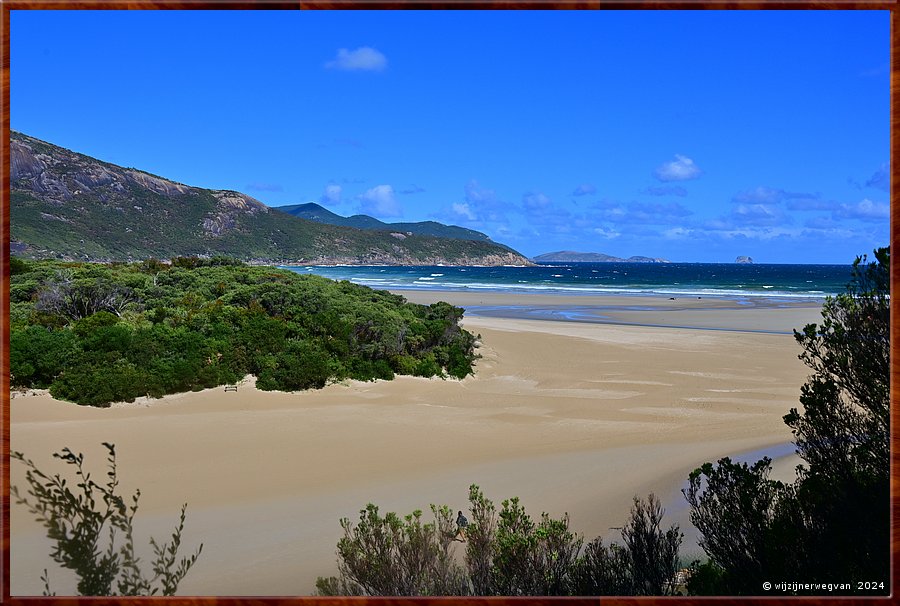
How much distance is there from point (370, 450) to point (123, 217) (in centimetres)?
3158

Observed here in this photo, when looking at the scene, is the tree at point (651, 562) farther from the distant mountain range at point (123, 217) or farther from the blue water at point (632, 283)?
the blue water at point (632, 283)

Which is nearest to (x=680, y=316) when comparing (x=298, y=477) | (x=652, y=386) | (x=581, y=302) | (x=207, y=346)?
(x=581, y=302)

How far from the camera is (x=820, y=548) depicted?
309 cm

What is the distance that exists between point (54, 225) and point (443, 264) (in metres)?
118

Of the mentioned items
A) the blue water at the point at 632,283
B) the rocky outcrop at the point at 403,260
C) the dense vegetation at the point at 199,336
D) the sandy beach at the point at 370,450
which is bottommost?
the sandy beach at the point at 370,450

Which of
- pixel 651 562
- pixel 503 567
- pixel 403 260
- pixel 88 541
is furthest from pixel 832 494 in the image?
pixel 403 260

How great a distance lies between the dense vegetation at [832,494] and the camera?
118 inches

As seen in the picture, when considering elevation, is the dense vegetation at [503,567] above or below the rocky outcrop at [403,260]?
below

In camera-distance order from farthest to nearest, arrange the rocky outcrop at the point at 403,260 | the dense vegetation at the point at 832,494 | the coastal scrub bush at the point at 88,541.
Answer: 1. the rocky outcrop at the point at 403,260
2. the dense vegetation at the point at 832,494
3. the coastal scrub bush at the point at 88,541

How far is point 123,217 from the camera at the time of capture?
108ft

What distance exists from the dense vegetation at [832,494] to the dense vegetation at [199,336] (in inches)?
248

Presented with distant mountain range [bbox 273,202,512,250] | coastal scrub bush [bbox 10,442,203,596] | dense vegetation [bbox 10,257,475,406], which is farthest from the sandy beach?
distant mountain range [bbox 273,202,512,250]

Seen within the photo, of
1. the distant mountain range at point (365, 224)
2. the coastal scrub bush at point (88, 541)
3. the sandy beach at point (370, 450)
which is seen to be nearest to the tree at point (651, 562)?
the sandy beach at point (370, 450)

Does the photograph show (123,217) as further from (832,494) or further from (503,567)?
(832,494)
